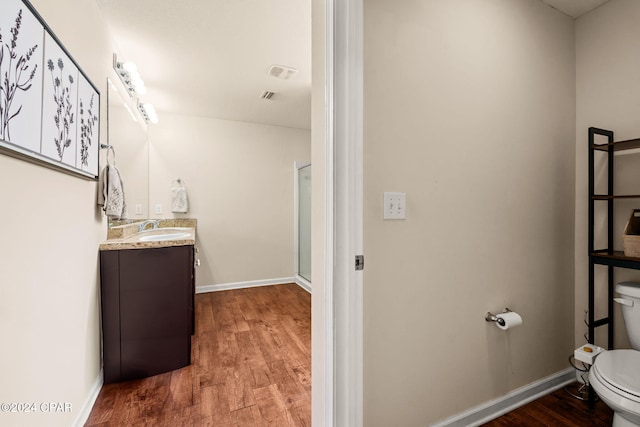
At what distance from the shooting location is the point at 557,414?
1.53 m

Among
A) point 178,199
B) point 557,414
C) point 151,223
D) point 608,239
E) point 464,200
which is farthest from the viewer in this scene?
point 178,199

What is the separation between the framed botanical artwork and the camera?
2.89 ft

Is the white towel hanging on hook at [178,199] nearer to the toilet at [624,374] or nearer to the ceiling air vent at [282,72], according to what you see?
the ceiling air vent at [282,72]

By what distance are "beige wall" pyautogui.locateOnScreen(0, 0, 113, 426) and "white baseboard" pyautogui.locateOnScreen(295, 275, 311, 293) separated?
8.11ft

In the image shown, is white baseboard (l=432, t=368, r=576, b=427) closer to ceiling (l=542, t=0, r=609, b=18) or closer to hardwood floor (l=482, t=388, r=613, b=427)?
hardwood floor (l=482, t=388, r=613, b=427)

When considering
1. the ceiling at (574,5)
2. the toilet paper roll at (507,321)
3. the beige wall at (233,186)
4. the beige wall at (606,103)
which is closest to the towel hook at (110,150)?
the beige wall at (233,186)

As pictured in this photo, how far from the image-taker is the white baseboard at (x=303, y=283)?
3.93 meters

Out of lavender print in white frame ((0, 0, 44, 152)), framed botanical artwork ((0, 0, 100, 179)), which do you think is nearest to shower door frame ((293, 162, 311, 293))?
framed botanical artwork ((0, 0, 100, 179))

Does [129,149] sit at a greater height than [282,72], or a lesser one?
lesser

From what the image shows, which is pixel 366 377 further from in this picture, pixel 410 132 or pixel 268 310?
pixel 268 310

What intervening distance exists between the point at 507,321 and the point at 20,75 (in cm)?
221

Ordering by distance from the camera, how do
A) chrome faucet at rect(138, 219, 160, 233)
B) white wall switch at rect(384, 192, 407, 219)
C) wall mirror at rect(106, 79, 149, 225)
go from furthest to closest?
1. chrome faucet at rect(138, 219, 160, 233)
2. wall mirror at rect(106, 79, 149, 225)
3. white wall switch at rect(384, 192, 407, 219)

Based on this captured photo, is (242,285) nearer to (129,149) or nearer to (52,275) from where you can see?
(129,149)

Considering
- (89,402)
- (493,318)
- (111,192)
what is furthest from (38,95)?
Result: (493,318)
